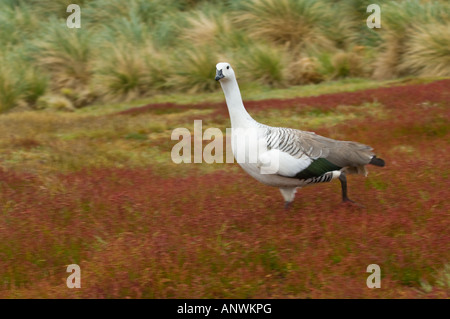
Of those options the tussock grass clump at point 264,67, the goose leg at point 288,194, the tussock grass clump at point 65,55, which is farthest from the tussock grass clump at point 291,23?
the goose leg at point 288,194

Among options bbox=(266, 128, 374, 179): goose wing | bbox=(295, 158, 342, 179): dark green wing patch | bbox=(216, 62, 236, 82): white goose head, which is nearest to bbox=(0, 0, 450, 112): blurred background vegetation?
bbox=(266, 128, 374, 179): goose wing

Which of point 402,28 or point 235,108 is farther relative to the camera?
point 402,28

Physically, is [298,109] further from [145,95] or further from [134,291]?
[134,291]

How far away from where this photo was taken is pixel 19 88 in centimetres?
1844

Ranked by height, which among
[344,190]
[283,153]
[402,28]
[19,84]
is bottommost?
[344,190]

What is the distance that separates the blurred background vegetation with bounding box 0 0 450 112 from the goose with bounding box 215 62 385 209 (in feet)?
36.6

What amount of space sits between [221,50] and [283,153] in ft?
45.7

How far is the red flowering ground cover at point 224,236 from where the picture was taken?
5613 millimetres

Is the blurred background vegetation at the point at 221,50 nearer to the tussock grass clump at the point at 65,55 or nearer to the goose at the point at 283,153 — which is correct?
the tussock grass clump at the point at 65,55

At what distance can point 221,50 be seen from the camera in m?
20.4

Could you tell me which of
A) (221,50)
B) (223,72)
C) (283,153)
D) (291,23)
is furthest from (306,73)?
(283,153)

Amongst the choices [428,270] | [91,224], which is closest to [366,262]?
[428,270]

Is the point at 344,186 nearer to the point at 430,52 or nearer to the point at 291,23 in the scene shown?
the point at 430,52

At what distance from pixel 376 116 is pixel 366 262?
796 cm
